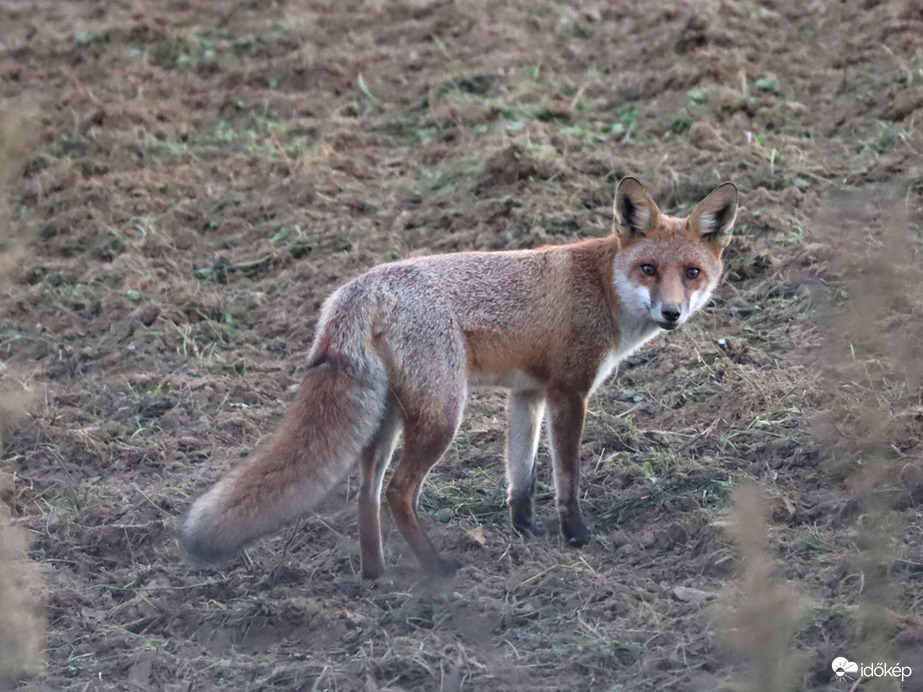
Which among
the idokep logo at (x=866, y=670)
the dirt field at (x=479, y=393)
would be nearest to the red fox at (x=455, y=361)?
the dirt field at (x=479, y=393)

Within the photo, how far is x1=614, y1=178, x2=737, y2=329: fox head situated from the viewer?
6.39 metres

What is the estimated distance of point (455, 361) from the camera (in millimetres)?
6043

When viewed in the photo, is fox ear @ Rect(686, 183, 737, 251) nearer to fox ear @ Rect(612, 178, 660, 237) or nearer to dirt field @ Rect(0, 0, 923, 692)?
fox ear @ Rect(612, 178, 660, 237)

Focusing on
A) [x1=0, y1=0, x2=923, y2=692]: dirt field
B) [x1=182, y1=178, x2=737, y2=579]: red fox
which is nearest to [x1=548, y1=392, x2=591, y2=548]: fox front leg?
[x1=182, y1=178, x2=737, y2=579]: red fox

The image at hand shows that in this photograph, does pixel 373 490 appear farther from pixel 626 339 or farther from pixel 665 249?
pixel 665 249

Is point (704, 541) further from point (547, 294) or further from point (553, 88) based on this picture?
point (553, 88)

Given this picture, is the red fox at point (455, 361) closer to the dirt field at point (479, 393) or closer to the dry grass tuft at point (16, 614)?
the dirt field at point (479, 393)

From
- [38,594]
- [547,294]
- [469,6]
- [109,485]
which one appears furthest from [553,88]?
[38,594]

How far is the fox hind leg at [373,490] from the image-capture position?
6074mm

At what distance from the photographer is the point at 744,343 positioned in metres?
7.95

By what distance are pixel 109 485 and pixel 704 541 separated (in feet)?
12.2

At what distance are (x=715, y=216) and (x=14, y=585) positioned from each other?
166 inches

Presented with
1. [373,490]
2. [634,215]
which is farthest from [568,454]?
[634,215]

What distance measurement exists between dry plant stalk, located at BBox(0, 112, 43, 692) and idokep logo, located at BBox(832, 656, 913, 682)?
3181 mm
